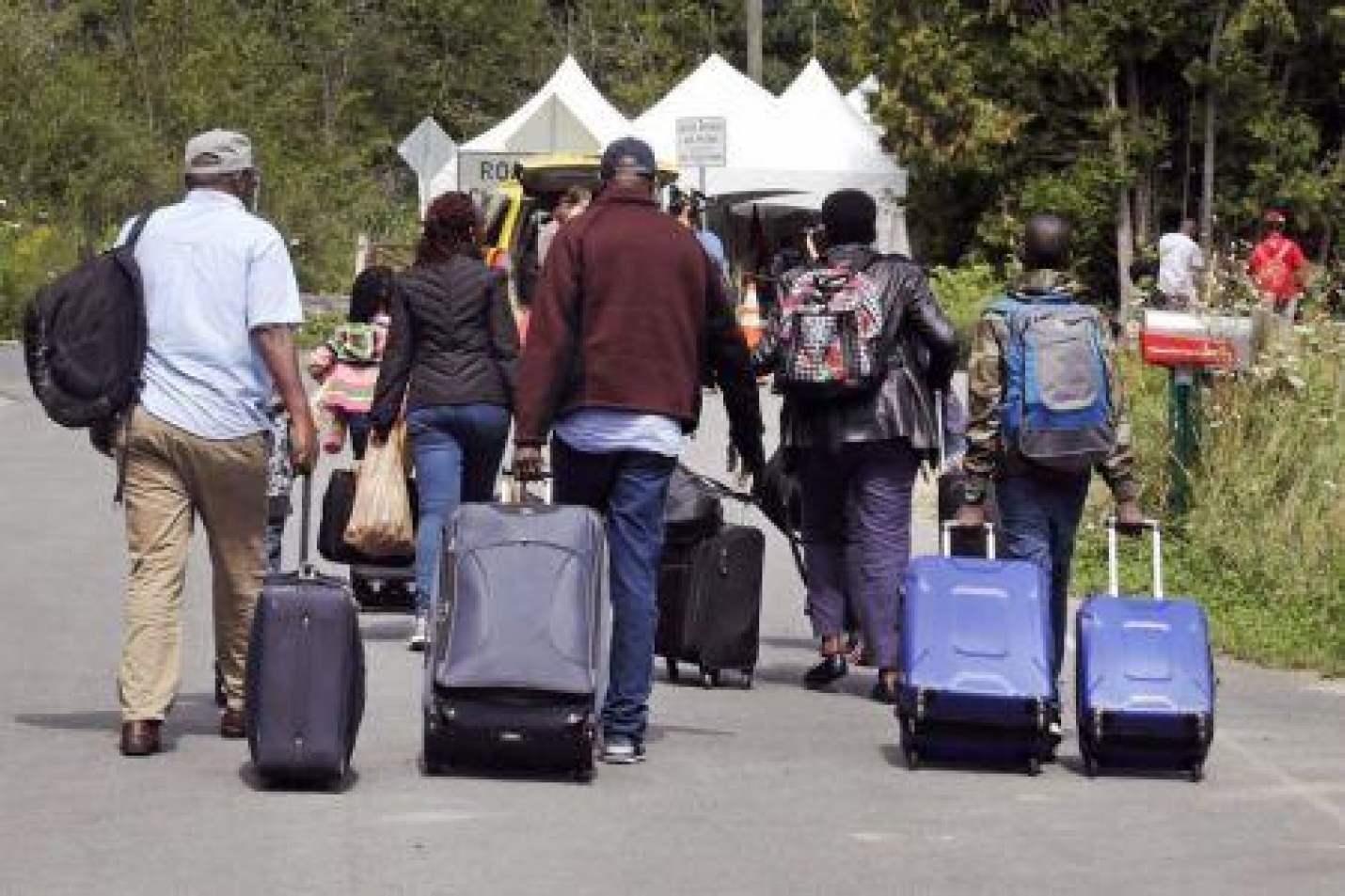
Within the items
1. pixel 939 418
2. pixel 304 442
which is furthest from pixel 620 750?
pixel 939 418

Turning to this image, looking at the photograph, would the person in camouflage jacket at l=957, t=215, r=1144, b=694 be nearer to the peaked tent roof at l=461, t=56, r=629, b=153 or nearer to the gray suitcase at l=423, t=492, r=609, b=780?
the gray suitcase at l=423, t=492, r=609, b=780

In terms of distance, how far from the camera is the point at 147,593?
33.2ft

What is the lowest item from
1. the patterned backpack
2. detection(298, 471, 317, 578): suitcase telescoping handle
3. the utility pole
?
detection(298, 471, 317, 578): suitcase telescoping handle

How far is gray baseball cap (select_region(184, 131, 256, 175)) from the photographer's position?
33.6ft

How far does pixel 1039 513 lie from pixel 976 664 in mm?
897

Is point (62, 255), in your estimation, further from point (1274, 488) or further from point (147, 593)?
point (147, 593)

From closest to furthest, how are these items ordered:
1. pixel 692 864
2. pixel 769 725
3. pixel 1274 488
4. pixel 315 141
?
pixel 692 864
pixel 769 725
pixel 1274 488
pixel 315 141

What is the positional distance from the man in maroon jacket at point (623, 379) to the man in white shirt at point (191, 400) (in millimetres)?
768

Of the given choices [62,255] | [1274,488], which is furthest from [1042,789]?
[62,255]

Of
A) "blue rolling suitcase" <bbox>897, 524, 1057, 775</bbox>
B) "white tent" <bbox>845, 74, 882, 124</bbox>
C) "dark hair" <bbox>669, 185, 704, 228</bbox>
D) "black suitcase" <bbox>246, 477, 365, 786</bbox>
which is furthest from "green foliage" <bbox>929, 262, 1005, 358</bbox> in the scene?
"black suitcase" <bbox>246, 477, 365, 786</bbox>

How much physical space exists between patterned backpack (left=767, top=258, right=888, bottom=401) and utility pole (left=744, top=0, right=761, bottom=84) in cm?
3553

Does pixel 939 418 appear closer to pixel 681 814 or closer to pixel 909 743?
pixel 909 743

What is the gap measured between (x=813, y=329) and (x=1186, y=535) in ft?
Answer: 18.0

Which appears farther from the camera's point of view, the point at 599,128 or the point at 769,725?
the point at 599,128
